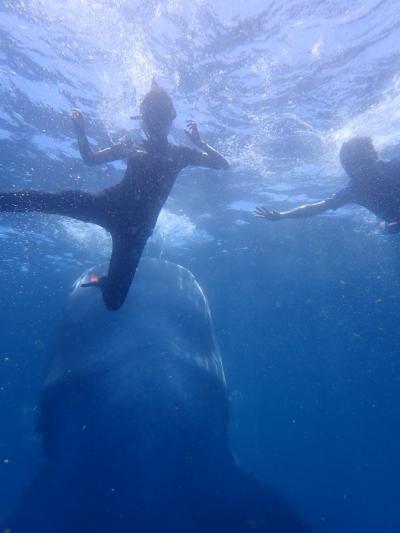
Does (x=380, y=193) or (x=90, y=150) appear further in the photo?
(x=380, y=193)

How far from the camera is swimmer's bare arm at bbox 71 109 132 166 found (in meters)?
6.43

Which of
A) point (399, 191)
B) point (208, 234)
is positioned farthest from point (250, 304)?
point (399, 191)

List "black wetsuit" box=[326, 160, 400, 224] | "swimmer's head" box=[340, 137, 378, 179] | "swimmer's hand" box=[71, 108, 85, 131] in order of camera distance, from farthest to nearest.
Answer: "black wetsuit" box=[326, 160, 400, 224] < "swimmer's head" box=[340, 137, 378, 179] < "swimmer's hand" box=[71, 108, 85, 131]

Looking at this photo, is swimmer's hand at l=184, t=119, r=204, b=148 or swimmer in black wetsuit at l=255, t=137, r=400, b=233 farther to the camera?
swimmer in black wetsuit at l=255, t=137, r=400, b=233

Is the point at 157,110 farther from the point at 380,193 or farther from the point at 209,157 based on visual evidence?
the point at 380,193

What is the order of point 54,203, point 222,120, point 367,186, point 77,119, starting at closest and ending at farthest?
point 54,203 → point 77,119 → point 367,186 → point 222,120

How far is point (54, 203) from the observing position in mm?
5281

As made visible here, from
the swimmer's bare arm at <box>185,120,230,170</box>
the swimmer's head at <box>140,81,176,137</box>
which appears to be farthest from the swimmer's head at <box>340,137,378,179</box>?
the swimmer's head at <box>140,81,176,137</box>

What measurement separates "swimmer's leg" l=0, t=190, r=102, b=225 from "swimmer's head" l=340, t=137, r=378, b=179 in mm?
5410

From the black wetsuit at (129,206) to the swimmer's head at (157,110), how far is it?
34 centimetres

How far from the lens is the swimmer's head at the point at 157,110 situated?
19.2ft

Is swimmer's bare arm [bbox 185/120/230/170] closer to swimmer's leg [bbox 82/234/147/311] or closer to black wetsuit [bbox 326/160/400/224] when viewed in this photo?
swimmer's leg [bbox 82/234/147/311]

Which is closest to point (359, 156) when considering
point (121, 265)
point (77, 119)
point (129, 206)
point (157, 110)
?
point (157, 110)

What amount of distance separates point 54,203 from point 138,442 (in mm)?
5267
